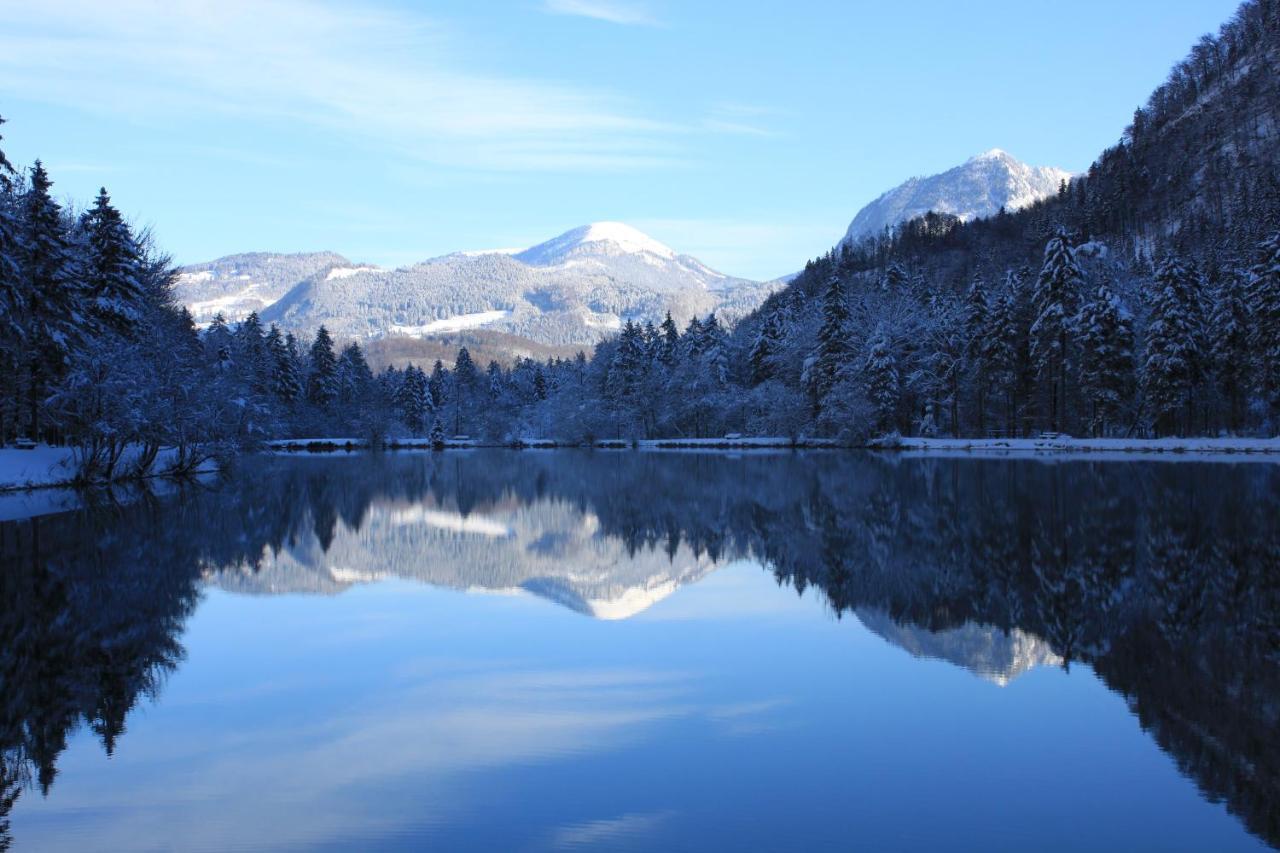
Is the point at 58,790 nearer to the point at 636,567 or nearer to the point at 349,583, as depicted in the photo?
the point at 349,583

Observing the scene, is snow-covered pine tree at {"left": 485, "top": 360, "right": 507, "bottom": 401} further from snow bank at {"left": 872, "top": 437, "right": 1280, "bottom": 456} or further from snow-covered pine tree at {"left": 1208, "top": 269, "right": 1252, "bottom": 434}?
snow-covered pine tree at {"left": 1208, "top": 269, "right": 1252, "bottom": 434}

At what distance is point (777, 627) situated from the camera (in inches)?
469

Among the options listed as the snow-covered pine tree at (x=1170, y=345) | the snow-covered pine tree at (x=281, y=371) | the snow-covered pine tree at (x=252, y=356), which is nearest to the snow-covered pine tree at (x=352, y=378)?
the snow-covered pine tree at (x=281, y=371)

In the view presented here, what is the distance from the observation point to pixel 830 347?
241 feet

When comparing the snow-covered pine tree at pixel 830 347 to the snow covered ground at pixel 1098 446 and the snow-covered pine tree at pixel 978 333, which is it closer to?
the snow covered ground at pixel 1098 446

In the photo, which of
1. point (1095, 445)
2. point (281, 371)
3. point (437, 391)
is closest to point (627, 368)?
point (281, 371)

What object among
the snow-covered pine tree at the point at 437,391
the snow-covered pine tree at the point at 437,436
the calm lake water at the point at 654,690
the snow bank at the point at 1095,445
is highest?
the snow-covered pine tree at the point at 437,391

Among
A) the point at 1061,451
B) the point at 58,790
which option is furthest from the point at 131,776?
the point at 1061,451

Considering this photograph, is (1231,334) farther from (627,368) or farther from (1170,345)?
(627,368)

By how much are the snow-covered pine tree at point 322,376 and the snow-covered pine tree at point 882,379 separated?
199ft

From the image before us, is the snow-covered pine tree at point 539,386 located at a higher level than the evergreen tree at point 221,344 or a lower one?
lower

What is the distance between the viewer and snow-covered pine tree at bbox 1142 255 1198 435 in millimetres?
54969

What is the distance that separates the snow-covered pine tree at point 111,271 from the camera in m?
44.1

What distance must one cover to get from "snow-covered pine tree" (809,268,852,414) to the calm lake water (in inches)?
2082
